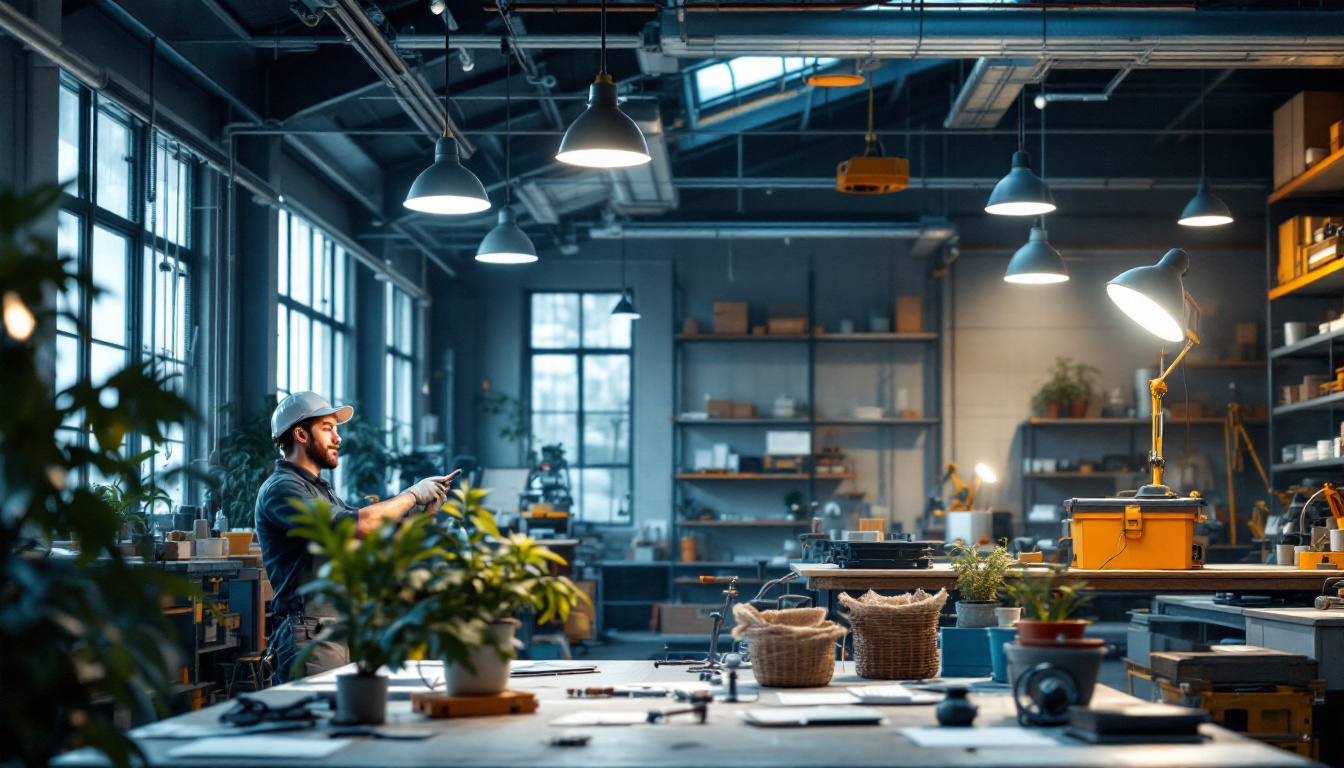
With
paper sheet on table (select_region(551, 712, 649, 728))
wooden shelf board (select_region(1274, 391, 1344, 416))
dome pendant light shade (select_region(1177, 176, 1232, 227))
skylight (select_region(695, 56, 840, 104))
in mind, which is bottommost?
paper sheet on table (select_region(551, 712, 649, 728))

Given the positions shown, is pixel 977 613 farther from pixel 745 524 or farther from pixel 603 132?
pixel 745 524

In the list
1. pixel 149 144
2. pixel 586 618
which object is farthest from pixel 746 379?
pixel 149 144

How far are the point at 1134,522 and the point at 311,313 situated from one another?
6700 mm

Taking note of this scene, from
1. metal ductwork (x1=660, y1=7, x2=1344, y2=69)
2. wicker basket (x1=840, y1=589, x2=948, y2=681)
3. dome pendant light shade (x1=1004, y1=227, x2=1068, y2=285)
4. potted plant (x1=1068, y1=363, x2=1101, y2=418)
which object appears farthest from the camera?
potted plant (x1=1068, y1=363, x2=1101, y2=418)

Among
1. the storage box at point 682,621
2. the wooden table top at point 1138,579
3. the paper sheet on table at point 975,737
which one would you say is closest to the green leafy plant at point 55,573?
the paper sheet on table at point 975,737

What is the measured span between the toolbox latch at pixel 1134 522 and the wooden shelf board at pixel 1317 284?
4.21 m

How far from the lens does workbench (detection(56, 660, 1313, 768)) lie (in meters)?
2.04

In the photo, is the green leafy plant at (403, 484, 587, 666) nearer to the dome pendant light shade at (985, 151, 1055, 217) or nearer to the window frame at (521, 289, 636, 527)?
the dome pendant light shade at (985, 151, 1055, 217)

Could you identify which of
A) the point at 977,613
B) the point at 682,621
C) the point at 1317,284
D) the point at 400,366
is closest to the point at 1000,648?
the point at 977,613

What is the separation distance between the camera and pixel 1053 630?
249cm

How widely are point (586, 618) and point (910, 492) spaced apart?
11.6ft

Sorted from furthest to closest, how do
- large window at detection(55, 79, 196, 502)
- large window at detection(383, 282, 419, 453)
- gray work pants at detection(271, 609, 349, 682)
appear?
large window at detection(383, 282, 419, 453)
large window at detection(55, 79, 196, 502)
gray work pants at detection(271, 609, 349, 682)

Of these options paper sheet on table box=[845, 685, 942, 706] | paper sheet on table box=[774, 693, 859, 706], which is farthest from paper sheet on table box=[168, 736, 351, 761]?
paper sheet on table box=[845, 685, 942, 706]

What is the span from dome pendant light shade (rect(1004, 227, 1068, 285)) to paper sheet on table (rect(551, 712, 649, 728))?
5244mm
